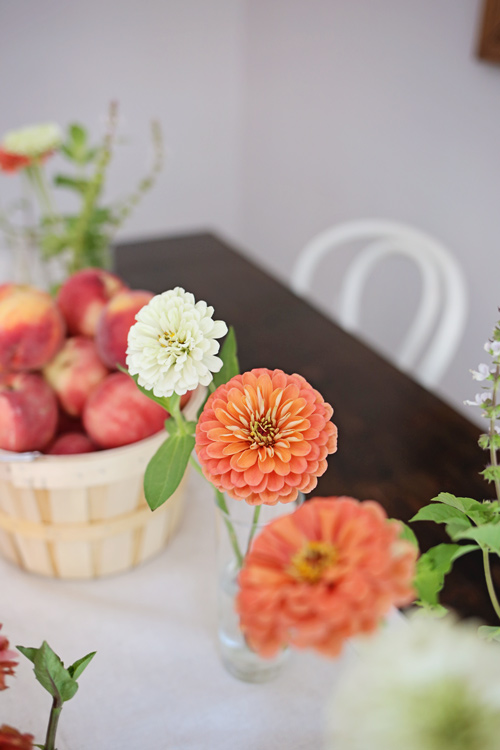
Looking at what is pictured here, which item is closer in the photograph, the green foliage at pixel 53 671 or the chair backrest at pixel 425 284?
the green foliage at pixel 53 671

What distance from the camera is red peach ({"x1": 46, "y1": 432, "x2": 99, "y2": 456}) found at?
574 millimetres

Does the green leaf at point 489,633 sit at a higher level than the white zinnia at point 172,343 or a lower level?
lower

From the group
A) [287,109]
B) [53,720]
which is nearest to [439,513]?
[53,720]

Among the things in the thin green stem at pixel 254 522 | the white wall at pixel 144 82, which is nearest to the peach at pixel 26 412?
the thin green stem at pixel 254 522

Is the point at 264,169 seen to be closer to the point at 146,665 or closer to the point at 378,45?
the point at 378,45

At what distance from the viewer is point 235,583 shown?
0.50 m

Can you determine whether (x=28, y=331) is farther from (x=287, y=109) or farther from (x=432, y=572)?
(x=287, y=109)

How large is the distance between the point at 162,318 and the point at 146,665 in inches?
12.2

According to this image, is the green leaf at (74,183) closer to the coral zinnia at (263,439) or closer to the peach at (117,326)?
the peach at (117,326)

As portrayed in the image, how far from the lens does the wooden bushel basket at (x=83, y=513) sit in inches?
20.9

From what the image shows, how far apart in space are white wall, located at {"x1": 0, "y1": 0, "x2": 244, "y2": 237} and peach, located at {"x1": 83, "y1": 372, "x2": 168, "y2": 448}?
1.60m

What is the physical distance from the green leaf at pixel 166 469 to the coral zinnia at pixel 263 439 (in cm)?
7

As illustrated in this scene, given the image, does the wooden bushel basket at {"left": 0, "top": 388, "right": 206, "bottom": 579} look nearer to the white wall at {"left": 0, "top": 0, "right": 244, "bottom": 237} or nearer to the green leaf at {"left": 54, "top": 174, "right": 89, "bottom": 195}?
the green leaf at {"left": 54, "top": 174, "right": 89, "bottom": 195}

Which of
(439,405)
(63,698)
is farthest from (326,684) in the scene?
(439,405)
